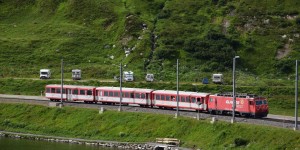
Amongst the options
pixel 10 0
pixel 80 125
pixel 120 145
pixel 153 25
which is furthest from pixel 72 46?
pixel 120 145

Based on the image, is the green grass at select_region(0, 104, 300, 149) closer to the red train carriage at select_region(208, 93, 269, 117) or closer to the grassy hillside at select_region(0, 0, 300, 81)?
the red train carriage at select_region(208, 93, 269, 117)

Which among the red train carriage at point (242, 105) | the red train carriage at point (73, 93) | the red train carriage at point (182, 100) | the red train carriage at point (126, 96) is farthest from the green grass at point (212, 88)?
the red train carriage at point (126, 96)

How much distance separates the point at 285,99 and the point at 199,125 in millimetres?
28749

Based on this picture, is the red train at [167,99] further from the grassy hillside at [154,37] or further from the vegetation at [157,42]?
the grassy hillside at [154,37]

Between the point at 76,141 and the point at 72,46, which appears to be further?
the point at 72,46

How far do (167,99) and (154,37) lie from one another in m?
58.5

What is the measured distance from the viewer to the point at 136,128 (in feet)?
256

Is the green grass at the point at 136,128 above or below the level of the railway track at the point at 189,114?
below

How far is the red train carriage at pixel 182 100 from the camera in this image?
273 ft

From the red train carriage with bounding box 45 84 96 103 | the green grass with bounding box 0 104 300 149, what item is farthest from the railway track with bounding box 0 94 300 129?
the green grass with bounding box 0 104 300 149

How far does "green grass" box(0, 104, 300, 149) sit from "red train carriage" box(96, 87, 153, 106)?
23.2 feet

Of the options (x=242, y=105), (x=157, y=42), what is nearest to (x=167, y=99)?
(x=242, y=105)

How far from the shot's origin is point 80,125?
83.8 metres

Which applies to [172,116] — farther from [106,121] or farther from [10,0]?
[10,0]
